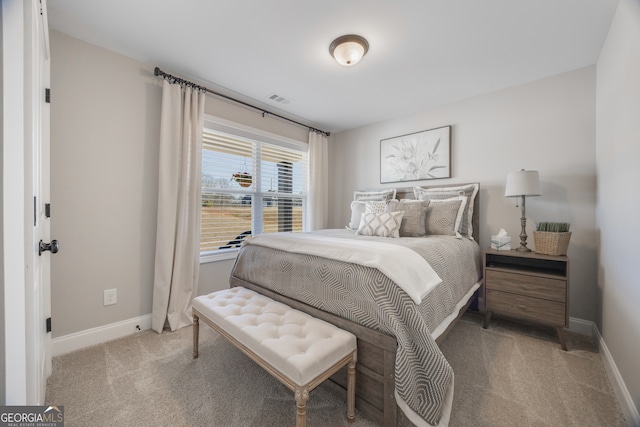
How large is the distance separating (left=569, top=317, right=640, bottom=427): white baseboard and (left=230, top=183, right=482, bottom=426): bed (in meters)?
0.84

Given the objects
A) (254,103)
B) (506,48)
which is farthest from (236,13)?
(506,48)

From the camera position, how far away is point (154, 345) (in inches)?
78.0

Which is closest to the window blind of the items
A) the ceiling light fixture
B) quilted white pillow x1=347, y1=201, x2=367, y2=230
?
quilted white pillow x1=347, y1=201, x2=367, y2=230

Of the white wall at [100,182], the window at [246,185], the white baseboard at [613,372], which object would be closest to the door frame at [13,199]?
the white wall at [100,182]

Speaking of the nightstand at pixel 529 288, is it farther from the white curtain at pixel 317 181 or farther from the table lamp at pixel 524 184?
the white curtain at pixel 317 181

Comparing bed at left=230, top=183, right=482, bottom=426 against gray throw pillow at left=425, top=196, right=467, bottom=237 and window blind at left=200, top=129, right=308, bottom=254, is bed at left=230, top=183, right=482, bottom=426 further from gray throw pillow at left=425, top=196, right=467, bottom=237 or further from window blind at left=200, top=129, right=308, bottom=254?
window blind at left=200, top=129, right=308, bottom=254

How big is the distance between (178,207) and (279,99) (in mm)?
1687

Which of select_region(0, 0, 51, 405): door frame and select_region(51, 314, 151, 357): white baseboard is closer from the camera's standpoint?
select_region(0, 0, 51, 405): door frame

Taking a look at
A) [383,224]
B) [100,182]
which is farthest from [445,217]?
[100,182]

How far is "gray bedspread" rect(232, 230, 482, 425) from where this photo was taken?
113cm

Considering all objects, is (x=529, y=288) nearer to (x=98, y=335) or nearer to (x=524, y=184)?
(x=524, y=184)

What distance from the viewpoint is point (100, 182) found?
6.66 feet

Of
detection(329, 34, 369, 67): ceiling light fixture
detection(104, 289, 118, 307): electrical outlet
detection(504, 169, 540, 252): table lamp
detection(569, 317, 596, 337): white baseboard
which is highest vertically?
detection(329, 34, 369, 67): ceiling light fixture

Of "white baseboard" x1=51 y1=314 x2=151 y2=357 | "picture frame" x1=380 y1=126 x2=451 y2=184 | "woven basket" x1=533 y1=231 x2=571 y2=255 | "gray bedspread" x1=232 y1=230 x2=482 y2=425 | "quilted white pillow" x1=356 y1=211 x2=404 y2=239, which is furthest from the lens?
"picture frame" x1=380 y1=126 x2=451 y2=184
